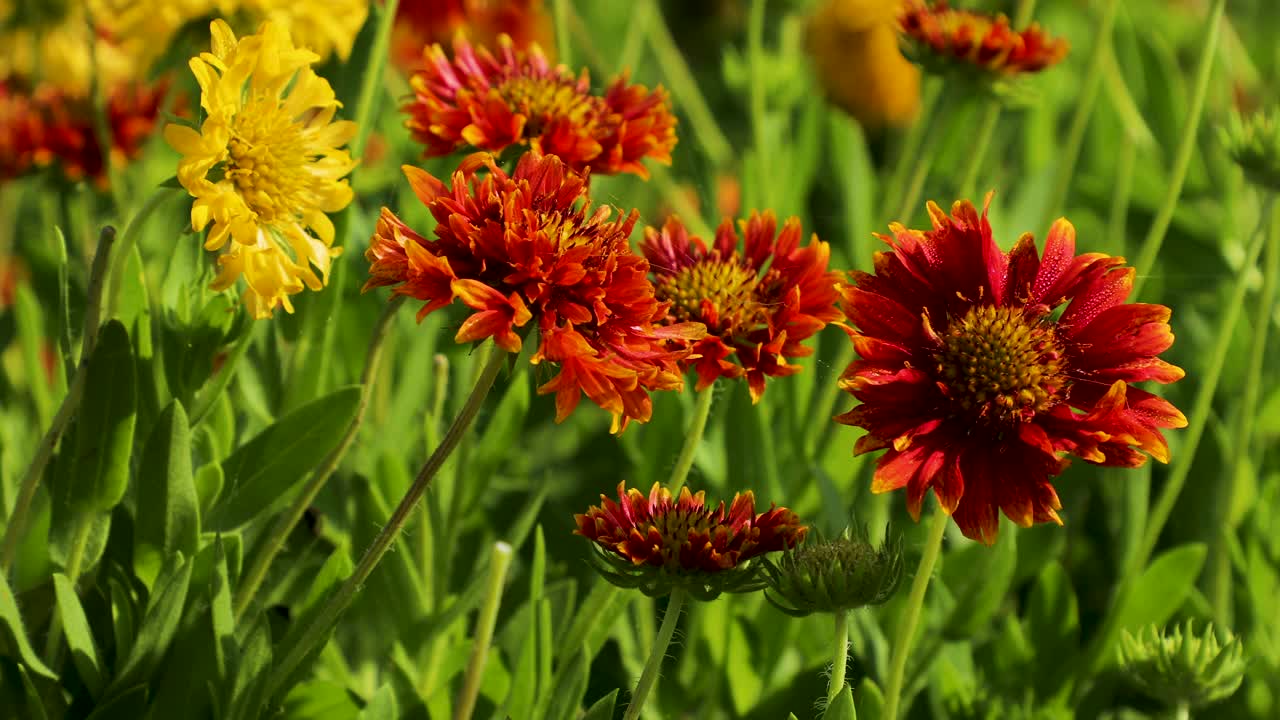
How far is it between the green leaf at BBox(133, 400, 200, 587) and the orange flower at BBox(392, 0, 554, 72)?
0.59 metres

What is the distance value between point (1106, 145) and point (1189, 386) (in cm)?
45

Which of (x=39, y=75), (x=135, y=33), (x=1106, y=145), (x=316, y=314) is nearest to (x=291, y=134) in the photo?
(x=316, y=314)

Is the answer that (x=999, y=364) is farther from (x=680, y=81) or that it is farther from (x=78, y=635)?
(x=680, y=81)

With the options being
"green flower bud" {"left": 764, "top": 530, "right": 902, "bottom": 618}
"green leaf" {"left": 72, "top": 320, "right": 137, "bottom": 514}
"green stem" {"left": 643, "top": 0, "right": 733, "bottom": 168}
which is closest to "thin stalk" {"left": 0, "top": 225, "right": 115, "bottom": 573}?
"green leaf" {"left": 72, "top": 320, "right": 137, "bottom": 514}

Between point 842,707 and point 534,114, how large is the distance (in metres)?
0.42

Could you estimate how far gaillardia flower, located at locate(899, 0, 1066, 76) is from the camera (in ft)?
3.44

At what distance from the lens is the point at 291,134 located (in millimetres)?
776

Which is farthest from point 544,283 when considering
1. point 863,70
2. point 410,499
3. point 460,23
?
point 863,70

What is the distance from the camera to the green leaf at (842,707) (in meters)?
0.68

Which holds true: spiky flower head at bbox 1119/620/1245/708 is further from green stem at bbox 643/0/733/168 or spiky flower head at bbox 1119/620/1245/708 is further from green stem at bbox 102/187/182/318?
green stem at bbox 643/0/733/168

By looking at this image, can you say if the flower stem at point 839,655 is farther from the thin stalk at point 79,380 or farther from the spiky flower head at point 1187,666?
the thin stalk at point 79,380

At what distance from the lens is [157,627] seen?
79cm

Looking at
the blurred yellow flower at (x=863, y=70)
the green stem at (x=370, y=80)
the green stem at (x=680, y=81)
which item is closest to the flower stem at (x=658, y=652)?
the green stem at (x=370, y=80)

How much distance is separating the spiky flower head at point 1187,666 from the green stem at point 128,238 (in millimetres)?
590
